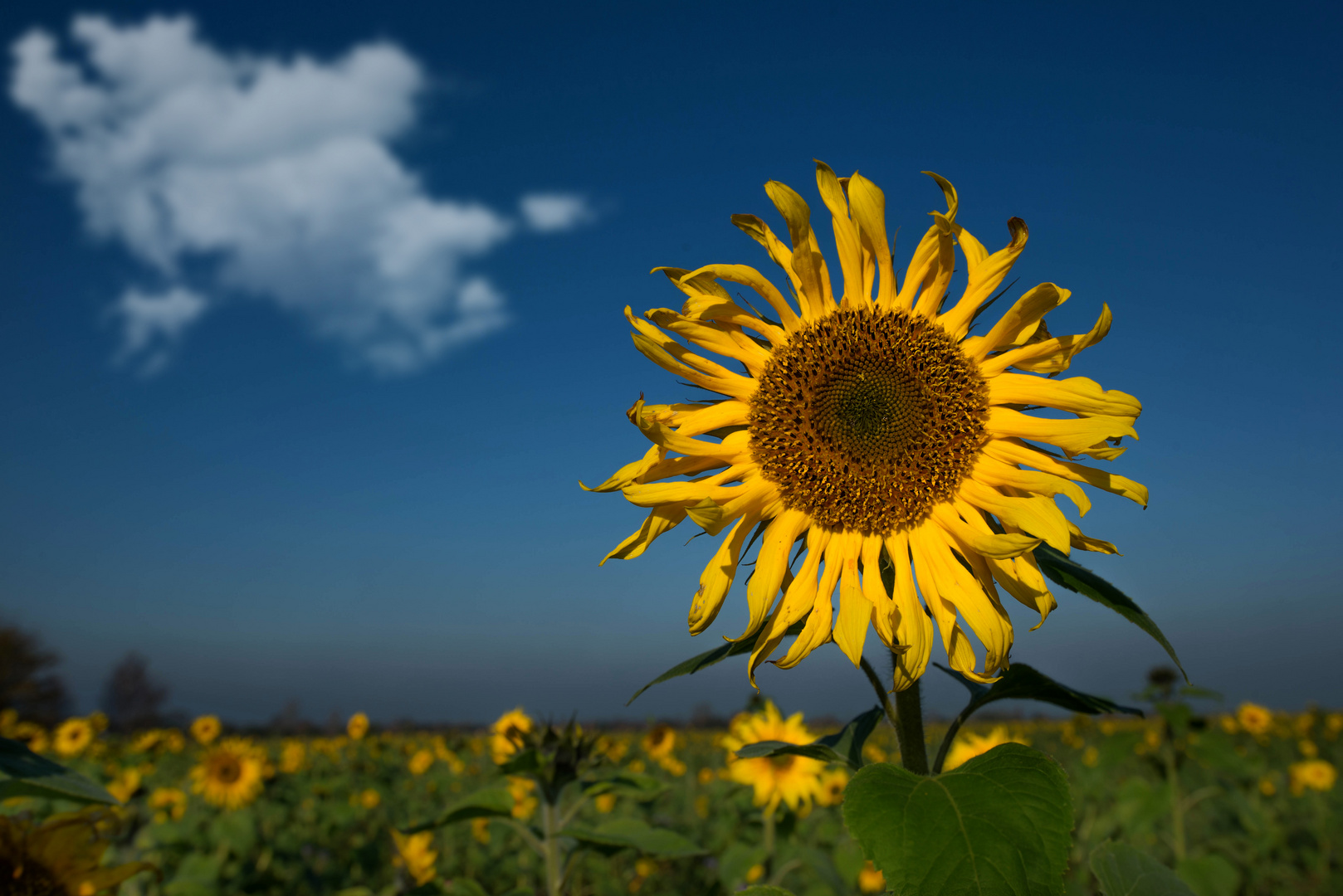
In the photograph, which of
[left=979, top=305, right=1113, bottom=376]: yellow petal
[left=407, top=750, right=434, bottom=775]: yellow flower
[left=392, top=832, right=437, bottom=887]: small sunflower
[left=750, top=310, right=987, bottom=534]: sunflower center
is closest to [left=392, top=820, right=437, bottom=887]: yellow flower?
[left=392, top=832, right=437, bottom=887]: small sunflower

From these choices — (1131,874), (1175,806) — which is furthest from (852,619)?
(1175,806)

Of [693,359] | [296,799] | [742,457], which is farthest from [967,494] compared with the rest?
[296,799]

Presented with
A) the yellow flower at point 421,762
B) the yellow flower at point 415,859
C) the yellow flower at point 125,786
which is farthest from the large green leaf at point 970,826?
the yellow flower at point 421,762

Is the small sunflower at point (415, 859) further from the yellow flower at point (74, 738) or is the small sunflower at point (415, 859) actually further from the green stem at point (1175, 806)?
the yellow flower at point (74, 738)

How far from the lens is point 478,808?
295cm

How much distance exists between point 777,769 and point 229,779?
6.69m

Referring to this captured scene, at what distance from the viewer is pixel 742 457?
210 cm

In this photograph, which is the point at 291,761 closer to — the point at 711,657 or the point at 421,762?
the point at 421,762

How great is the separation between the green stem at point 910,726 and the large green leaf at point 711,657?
309 mm

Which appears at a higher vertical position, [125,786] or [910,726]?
[910,726]

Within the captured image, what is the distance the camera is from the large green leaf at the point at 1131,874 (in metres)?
1.75

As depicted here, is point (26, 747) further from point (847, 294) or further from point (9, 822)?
point (847, 294)

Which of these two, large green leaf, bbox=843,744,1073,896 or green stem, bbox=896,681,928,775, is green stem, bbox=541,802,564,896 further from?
large green leaf, bbox=843,744,1073,896

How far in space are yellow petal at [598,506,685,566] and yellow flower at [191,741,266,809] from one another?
8499 millimetres
